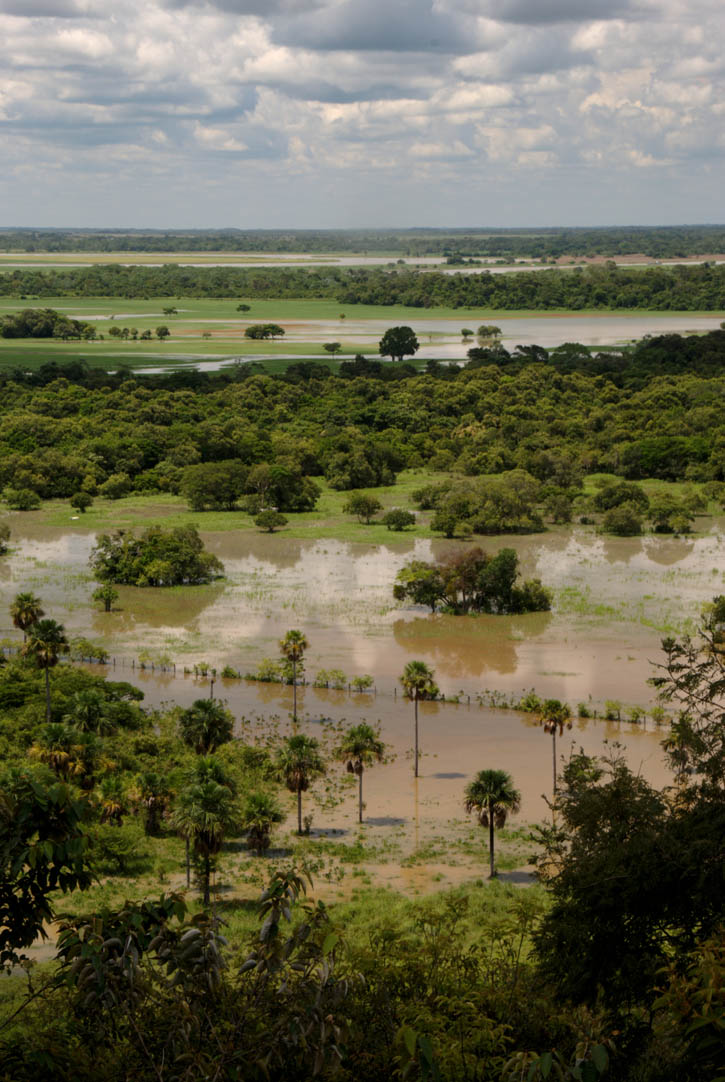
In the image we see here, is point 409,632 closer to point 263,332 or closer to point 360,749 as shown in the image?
point 360,749

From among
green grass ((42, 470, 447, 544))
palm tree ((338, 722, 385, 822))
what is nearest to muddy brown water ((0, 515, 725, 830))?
palm tree ((338, 722, 385, 822))

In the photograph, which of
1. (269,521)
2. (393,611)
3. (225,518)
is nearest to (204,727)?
(393,611)

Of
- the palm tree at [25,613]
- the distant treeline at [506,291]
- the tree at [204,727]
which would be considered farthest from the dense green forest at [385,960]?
the distant treeline at [506,291]

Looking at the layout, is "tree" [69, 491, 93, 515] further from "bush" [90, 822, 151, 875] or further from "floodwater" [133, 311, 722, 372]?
"floodwater" [133, 311, 722, 372]

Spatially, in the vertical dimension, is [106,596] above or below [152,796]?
below

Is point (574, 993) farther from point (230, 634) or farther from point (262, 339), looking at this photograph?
point (262, 339)

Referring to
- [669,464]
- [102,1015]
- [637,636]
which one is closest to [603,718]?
[637,636]
